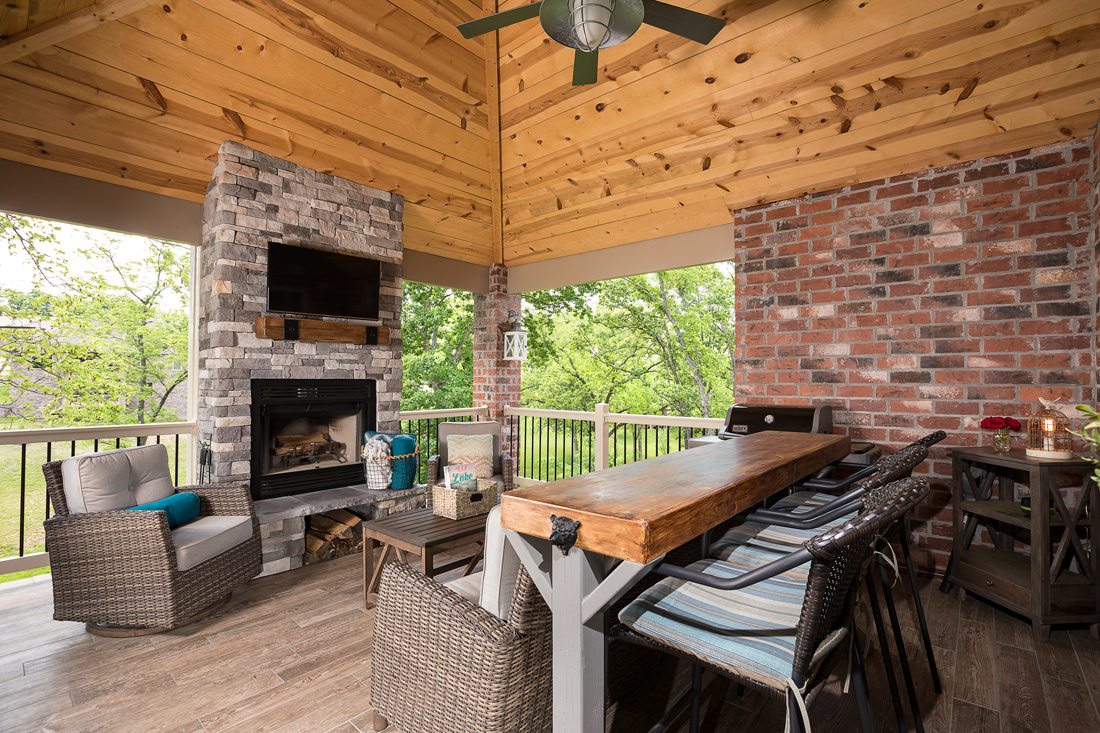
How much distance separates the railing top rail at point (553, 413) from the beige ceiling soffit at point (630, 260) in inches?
51.0

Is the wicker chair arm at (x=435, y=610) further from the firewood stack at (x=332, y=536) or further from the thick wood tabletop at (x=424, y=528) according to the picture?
the firewood stack at (x=332, y=536)

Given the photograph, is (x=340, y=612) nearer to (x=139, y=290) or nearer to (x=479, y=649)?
(x=479, y=649)

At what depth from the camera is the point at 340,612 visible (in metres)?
2.78

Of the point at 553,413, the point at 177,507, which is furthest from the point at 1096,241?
the point at 177,507

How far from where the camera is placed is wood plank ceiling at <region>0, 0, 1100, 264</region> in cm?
269

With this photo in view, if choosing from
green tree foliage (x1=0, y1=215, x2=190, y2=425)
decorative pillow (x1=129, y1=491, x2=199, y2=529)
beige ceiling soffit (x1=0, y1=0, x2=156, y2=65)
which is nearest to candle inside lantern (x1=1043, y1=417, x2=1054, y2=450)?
decorative pillow (x1=129, y1=491, x2=199, y2=529)

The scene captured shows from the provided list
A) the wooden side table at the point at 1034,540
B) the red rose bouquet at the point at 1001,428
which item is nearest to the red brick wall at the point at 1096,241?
the red rose bouquet at the point at 1001,428

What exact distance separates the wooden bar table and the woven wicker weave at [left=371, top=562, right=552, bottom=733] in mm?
206

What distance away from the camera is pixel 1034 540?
2436 mm

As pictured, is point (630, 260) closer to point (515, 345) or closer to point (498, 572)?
point (515, 345)

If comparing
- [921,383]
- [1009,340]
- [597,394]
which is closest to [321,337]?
[921,383]

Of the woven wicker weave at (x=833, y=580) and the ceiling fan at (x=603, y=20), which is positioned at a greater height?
the ceiling fan at (x=603, y=20)

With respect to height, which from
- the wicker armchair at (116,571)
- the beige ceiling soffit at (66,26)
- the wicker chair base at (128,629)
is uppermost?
the beige ceiling soffit at (66,26)

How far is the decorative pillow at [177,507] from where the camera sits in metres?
2.65
